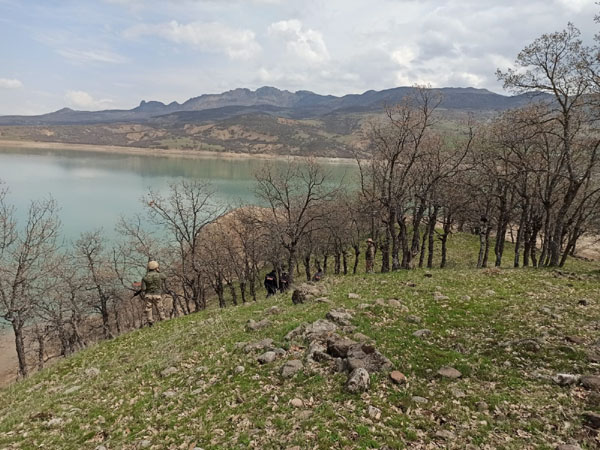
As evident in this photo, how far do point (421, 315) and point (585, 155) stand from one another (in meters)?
22.6

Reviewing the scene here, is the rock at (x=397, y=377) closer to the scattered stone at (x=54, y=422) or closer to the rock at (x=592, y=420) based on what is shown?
the rock at (x=592, y=420)

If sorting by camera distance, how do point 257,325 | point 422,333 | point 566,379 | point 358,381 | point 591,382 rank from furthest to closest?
point 257,325, point 422,333, point 358,381, point 566,379, point 591,382

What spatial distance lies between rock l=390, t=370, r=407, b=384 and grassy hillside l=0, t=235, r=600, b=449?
0.16 metres

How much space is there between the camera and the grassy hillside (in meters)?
8.08

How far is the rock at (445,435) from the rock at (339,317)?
6232 millimetres

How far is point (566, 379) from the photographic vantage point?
918 centimetres

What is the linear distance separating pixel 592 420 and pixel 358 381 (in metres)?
5.19

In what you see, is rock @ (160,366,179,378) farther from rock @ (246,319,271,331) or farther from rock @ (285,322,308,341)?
rock @ (285,322,308,341)

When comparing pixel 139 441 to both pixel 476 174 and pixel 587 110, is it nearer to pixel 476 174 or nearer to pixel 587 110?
pixel 587 110

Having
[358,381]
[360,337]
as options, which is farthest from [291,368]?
[360,337]

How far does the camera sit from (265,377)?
11.0 meters

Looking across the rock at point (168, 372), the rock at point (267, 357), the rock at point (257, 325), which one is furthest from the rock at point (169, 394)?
the rock at point (257, 325)

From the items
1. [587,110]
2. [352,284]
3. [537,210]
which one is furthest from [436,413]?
[537,210]

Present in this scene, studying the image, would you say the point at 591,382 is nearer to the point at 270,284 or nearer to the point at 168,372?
the point at 168,372
